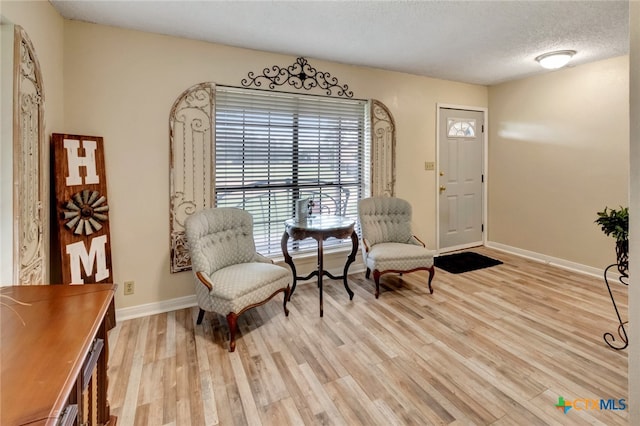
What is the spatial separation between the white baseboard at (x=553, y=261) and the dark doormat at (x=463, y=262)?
532 mm

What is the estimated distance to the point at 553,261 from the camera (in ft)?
13.7

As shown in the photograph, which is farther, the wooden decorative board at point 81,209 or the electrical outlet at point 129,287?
the electrical outlet at point 129,287

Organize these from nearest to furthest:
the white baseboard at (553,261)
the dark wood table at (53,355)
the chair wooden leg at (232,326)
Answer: the dark wood table at (53,355) → the chair wooden leg at (232,326) → the white baseboard at (553,261)

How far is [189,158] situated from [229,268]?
1.10 metres

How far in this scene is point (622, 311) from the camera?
285 centimetres

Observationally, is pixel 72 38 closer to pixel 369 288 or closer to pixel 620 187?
pixel 369 288

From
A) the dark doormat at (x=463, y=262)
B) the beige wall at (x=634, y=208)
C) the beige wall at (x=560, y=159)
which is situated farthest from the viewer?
the dark doormat at (x=463, y=262)

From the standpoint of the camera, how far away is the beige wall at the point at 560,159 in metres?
3.55

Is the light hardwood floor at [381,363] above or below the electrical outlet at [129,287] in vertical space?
below

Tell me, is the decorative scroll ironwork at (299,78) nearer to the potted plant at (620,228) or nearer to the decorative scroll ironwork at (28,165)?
the decorative scroll ironwork at (28,165)

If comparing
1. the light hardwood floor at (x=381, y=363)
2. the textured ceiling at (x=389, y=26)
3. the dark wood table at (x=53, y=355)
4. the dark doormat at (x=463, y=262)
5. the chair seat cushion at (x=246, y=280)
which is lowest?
the light hardwood floor at (x=381, y=363)

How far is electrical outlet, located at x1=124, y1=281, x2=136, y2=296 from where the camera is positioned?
2.79 m

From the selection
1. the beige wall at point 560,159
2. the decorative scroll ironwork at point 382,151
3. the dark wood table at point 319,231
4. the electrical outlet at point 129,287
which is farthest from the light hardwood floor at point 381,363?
the decorative scroll ironwork at point 382,151

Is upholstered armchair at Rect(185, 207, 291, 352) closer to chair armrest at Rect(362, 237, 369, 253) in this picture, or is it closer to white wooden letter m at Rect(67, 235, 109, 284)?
white wooden letter m at Rect(67, 235, 109, 284)
